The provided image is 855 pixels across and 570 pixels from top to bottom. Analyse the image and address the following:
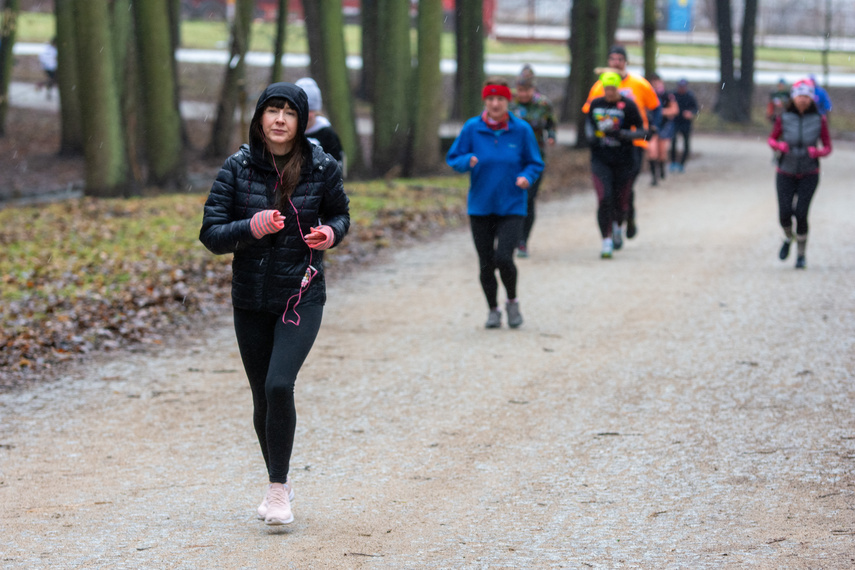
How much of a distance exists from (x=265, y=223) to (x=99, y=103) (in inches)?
514

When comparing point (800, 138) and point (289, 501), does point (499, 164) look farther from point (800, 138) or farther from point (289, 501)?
point (289, 501)

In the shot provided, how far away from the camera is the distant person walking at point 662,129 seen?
66.7 feet

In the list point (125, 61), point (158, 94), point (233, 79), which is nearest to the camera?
point (158, 94)

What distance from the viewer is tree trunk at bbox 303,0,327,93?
19281 mm

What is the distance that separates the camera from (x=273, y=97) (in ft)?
15.0

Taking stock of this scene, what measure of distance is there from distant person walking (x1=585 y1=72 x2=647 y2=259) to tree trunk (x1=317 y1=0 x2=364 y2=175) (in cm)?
750

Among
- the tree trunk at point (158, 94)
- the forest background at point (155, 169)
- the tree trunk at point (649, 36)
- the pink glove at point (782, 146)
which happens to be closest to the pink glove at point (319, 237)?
the forest background at point (155, 169)

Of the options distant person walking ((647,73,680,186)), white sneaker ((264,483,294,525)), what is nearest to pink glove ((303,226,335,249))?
white sneaker ((264,483,294,525))

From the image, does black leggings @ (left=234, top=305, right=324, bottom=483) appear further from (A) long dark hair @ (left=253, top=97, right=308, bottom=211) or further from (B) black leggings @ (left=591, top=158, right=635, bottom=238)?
(B) black leggings @ (left=591, top=158, right=635, bottom=238)

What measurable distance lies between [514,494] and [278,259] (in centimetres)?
166

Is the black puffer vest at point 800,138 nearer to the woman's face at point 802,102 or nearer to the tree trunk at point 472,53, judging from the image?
the woman's face at point 802,102

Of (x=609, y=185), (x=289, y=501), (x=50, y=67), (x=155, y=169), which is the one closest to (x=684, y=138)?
(x=155, y=169)

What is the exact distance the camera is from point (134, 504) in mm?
5172

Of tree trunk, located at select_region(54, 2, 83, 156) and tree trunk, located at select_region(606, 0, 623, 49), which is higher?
tree trunk, located at select_region(606, 0, 623, 49)
